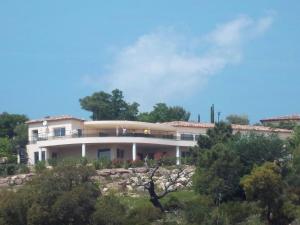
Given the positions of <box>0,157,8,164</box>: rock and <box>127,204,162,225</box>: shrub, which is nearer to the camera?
<box>127,204,162,225</box>: shrub

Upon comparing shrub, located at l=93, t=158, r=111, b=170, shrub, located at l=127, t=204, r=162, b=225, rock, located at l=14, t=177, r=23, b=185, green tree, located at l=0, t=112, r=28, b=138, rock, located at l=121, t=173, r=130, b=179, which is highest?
green tree, located at l=0, t=112, r=28, b=138

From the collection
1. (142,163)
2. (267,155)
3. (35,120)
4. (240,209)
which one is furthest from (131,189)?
(35,120)

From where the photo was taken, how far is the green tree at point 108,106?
83.2 meters

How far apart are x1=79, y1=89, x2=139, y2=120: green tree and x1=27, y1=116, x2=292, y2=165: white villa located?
46.0 ft

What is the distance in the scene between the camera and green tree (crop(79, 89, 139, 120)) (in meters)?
83.2

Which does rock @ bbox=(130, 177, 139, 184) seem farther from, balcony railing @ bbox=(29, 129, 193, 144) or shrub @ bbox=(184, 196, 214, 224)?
shrub @ bbox=(184, 196, 214, 224)

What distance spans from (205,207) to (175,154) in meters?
24.6

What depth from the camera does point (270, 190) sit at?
42.9 meters

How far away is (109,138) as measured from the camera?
6347cm

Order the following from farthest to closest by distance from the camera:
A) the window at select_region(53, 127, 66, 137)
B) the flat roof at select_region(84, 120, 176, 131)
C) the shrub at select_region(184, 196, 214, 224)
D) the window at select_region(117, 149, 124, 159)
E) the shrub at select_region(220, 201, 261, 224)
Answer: the window at select_region(53, 127, 66, 137), the flat roof at select_region(84, 120, 176, 131), the window at select_region(117, 149, 124, 159), the shrub at select_region(220, 201, 261, 224), the shrub at select_region(184, 196, 214, 224)

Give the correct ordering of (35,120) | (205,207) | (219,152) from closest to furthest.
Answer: (205,207) → (219,152) → (35,120)

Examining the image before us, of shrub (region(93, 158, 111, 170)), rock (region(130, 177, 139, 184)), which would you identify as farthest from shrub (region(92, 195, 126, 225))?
shrub (region(93, 158, 111, 170))

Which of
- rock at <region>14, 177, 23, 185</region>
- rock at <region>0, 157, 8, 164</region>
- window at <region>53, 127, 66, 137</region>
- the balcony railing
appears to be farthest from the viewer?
window at <region>53, 127, 66, 137</region>

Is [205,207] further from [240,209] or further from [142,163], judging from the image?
[142,163]
